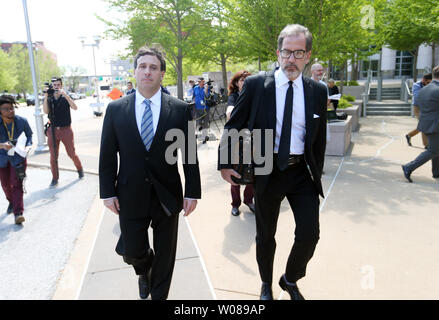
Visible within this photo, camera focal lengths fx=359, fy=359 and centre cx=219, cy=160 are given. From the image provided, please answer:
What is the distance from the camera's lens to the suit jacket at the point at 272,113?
261 centimetres

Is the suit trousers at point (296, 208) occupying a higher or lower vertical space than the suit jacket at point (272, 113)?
lower

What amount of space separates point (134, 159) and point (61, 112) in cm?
513

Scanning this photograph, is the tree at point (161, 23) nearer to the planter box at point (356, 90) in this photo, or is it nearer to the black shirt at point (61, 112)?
the planter box at point (356, 90)

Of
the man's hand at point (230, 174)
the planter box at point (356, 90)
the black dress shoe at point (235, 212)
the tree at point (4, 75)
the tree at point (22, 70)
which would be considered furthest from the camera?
the tree at point (22, 70)

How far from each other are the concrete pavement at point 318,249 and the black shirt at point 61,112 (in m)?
A: 1.39

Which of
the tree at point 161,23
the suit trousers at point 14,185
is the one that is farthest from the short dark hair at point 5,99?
the tree at point 161,23

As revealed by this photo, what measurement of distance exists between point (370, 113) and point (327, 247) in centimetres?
1597

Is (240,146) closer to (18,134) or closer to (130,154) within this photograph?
(130,154)

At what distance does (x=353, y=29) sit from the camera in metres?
9.37

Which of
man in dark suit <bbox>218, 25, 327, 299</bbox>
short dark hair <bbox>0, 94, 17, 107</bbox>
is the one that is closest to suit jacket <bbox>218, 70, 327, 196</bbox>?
man in dark suit <bbox>218, 25, 327, 299</bbox>

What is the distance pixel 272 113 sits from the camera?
8.52 ft

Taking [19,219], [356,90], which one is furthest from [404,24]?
[19,219]

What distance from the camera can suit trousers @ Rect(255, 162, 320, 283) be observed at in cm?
264

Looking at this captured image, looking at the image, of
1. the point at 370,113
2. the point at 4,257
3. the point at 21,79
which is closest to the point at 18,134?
the point at 4,257
